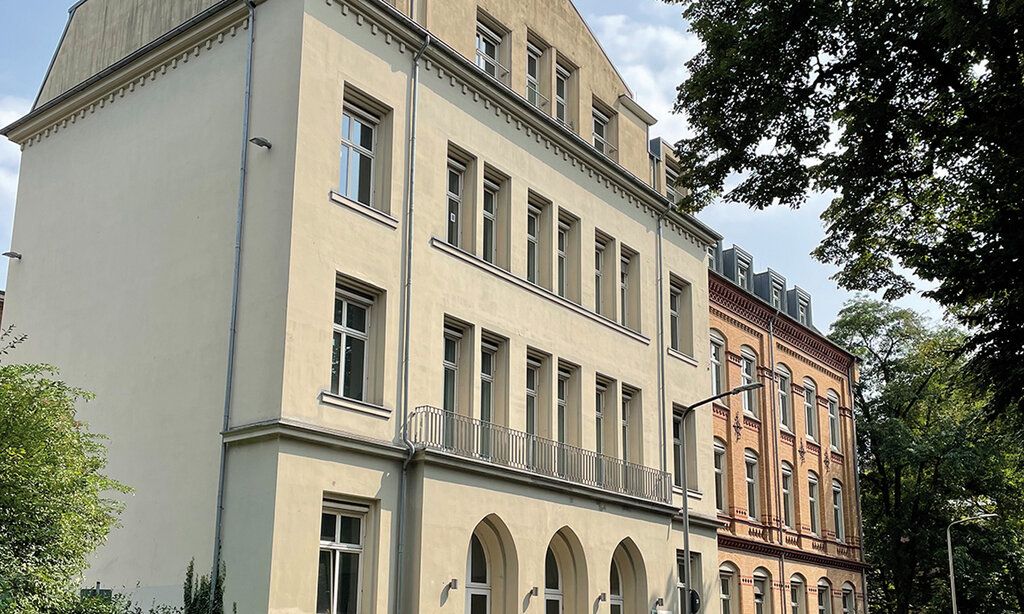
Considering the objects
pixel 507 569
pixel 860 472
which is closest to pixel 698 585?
pixel 507 569

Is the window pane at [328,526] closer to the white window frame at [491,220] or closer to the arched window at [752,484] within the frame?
the white window frame at [491,220]

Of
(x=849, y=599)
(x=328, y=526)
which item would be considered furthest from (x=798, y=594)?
(x=328, y=526)

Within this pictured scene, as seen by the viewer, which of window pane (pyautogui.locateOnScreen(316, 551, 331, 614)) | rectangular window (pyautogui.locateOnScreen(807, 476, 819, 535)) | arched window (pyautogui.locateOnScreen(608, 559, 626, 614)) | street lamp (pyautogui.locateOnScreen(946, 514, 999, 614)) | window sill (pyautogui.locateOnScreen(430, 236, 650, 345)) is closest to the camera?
window pane (pyautogui.locateOnScreen(316, 551, 331, 614))

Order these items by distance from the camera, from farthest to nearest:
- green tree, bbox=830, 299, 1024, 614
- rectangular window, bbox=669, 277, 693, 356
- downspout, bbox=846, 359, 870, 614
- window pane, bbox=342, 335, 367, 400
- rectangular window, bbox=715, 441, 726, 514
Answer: green tree, bbox=830, 299, 1024, 614, downspout, bbox=846, 359, 870, 614, rectangular window, bbox=715, 441, 726, 514, rectangular window, bbox=669, 277, 693, 356, window pane, bbox=342, 335, 367, 400

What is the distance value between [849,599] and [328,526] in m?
30.0

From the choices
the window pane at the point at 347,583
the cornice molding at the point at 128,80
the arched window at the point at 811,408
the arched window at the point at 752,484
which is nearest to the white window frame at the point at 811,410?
the arched window at the point at 811,408

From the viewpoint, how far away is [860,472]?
5153 centimetres

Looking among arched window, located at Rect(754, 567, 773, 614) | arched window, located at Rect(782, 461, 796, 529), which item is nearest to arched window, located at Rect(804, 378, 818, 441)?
arched window, located at Rect(782, 461, 796, 529)

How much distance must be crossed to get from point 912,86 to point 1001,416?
4938mm

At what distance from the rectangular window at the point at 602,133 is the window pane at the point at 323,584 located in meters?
14.6

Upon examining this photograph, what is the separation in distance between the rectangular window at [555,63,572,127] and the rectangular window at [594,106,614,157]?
142cm

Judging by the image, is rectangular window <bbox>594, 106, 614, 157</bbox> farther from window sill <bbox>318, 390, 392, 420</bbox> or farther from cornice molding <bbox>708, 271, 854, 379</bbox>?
window sill <bbox>318, 390, 392, 420</bbox>

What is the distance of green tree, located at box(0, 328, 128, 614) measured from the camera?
15.5m

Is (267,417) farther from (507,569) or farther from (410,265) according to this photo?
(507,569)
